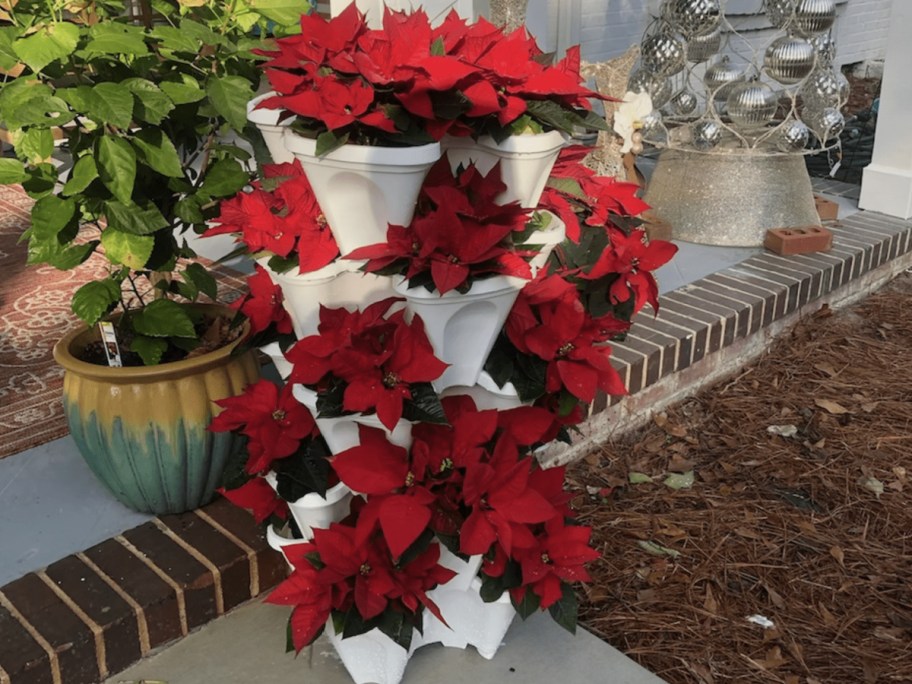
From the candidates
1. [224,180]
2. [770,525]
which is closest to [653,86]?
[770,525]

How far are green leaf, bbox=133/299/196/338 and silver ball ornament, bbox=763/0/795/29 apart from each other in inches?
87.1

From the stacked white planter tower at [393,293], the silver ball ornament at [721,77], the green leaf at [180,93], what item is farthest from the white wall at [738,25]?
the stacked white planter tower at [393,293]

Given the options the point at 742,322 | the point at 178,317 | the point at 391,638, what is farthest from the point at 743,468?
the point at 178,317

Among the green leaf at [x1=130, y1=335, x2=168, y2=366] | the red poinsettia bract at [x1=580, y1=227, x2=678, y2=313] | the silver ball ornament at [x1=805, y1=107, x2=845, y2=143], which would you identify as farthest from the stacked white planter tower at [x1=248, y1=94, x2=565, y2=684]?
the silver ball ornament at [x1=805, y1=107, x2=845, y2=143]

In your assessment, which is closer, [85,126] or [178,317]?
[85,126]

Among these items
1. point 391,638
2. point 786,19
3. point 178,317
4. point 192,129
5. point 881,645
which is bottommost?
point 881,645

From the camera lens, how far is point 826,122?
9.75ft

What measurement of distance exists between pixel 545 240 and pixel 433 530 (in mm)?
444

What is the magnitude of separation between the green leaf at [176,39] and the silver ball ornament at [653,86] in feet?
6.18

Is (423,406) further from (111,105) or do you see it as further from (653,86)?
(653,86)

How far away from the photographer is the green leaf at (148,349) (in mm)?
1650

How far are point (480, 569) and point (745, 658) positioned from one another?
1.85 feet

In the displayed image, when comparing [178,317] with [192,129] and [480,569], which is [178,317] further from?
[480,569]

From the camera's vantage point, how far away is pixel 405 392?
1.16 m
